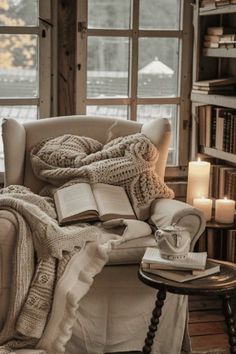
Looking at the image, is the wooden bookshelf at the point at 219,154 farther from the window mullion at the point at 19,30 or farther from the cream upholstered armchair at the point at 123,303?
the window mullion at the point at 19,30

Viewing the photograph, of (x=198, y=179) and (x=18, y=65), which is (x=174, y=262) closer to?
(x=198, y=179)

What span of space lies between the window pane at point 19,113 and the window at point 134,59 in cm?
27

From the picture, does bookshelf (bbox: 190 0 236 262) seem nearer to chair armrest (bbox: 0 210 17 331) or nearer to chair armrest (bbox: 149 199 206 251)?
chair armrest (bbox: 149 199 206 251)

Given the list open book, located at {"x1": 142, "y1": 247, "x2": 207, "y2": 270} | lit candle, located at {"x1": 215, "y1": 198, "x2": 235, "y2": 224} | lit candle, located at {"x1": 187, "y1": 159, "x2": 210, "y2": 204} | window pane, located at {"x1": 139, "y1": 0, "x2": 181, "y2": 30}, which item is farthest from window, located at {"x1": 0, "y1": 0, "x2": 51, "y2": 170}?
open book, located at {"x1": 142, "y1": 247, "x2": 207, "y2": 270}

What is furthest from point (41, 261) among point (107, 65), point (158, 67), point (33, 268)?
point (158, 67)

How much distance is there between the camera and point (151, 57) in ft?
13.8

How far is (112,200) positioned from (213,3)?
1353 millimetres

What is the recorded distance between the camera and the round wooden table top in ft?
7.92

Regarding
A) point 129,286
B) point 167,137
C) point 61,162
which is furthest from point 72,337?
point 167,137

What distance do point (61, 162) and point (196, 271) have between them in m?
1.13

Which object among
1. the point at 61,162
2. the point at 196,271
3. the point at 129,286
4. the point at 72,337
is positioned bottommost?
the point at 72,337

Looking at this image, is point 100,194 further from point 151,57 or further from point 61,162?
point 151,57

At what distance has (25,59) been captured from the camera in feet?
13.2

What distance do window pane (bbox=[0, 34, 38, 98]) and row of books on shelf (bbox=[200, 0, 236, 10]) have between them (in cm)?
98
